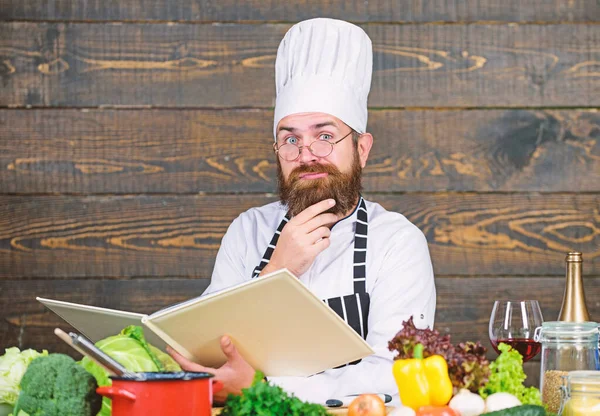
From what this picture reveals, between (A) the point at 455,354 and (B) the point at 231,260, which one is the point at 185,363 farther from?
(B) the point at 231,260

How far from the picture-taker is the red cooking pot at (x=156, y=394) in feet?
3.18

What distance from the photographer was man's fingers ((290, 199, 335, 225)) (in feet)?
6.43

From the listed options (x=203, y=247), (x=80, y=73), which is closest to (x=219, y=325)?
(x=203, y=247)

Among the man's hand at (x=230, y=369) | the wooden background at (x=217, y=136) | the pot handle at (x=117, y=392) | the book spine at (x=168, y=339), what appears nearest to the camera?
the pot handle at (x=117, y=392)

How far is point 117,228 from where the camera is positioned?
2662 mm

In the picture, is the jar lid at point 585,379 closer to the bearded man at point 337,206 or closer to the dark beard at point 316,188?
the bearded man at point 337,206

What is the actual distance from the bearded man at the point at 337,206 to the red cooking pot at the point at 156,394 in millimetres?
950

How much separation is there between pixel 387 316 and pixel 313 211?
303mm

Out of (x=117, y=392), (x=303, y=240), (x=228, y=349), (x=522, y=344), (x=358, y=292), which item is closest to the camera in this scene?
(x=117, y=392)

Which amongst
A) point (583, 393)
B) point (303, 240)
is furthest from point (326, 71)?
point (583, 393)

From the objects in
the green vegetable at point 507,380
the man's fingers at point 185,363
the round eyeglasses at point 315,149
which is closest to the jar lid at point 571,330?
the green vegetable at point 507,380

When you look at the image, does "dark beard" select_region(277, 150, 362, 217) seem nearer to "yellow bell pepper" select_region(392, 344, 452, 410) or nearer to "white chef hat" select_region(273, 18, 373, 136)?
"white chef hat" select_region(273, 18, 373, 136)

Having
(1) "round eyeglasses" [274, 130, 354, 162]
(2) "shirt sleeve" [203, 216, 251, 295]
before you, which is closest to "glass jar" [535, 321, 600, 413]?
(1) "round eyeglasses" [274, 130, 354, 162]

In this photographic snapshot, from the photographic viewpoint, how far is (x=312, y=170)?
2064mm
